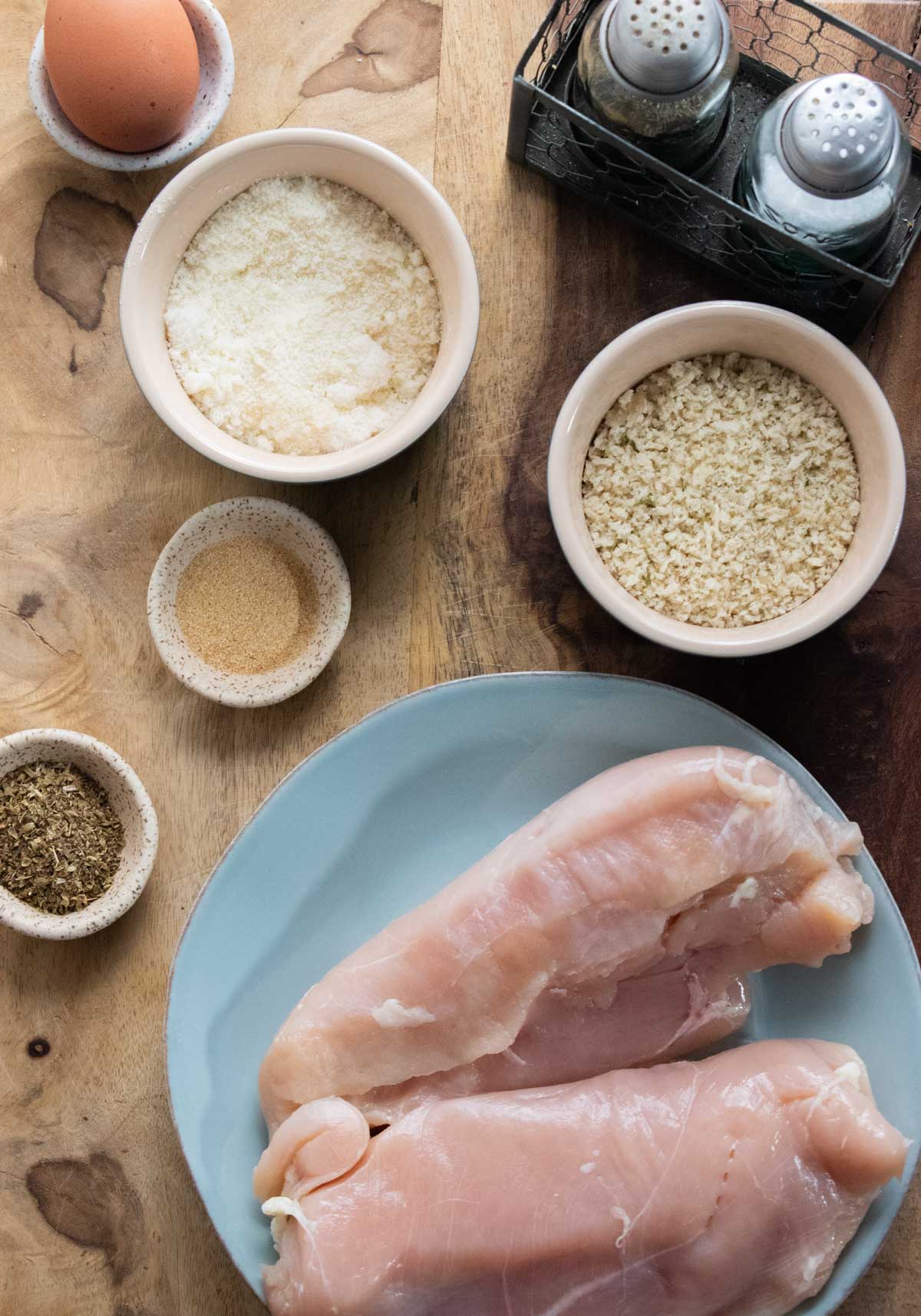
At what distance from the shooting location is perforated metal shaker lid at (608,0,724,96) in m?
1.22

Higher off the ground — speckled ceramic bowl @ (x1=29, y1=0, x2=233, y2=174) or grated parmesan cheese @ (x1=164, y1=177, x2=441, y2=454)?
speckled ceramic bowl @ (x1=29, y1=0, x2=233, y2=174)

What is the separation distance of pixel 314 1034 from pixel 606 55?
1.17m

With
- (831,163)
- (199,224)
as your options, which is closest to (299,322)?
(199,224)

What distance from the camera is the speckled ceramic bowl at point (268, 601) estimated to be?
1443 millimetres

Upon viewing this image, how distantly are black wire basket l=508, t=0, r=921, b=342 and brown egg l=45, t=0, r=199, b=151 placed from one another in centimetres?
41

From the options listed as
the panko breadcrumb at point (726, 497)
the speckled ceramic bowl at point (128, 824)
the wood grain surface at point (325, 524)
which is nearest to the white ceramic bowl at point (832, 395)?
the panko breadcrumb at point (726, 497)

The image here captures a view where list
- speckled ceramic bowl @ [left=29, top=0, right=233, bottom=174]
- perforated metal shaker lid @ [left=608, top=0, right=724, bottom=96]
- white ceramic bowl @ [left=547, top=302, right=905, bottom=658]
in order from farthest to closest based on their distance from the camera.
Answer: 1. speckled ceramic bowl @ [left=29, top=0, right=233, bottom=174]
2. white ceramic bowl @ [left=547, top=302, right=905, bottom=658]
3. perforated metal shaker lid @ [left=608, top=0, right=724, bottom=96]

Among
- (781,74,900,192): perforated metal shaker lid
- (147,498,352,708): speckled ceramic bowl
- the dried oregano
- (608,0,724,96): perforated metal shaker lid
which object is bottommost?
the dried oregano

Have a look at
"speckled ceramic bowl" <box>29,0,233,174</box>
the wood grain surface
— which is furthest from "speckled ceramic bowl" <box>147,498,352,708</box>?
"speckled ceramic bowl" <box>29,0,233,174</box>

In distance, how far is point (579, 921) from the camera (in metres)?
1.33

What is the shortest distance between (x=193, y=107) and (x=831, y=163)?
803mm

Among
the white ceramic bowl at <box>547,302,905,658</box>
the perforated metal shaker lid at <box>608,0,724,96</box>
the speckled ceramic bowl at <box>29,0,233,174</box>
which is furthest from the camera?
the speckled ceramic bowl at <box>29,0,233,174</box>

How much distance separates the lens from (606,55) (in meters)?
1.26

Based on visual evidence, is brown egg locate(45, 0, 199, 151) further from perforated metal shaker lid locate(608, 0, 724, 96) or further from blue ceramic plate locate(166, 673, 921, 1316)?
blue ceramic plate locate(166, 673, 921, 1316)
